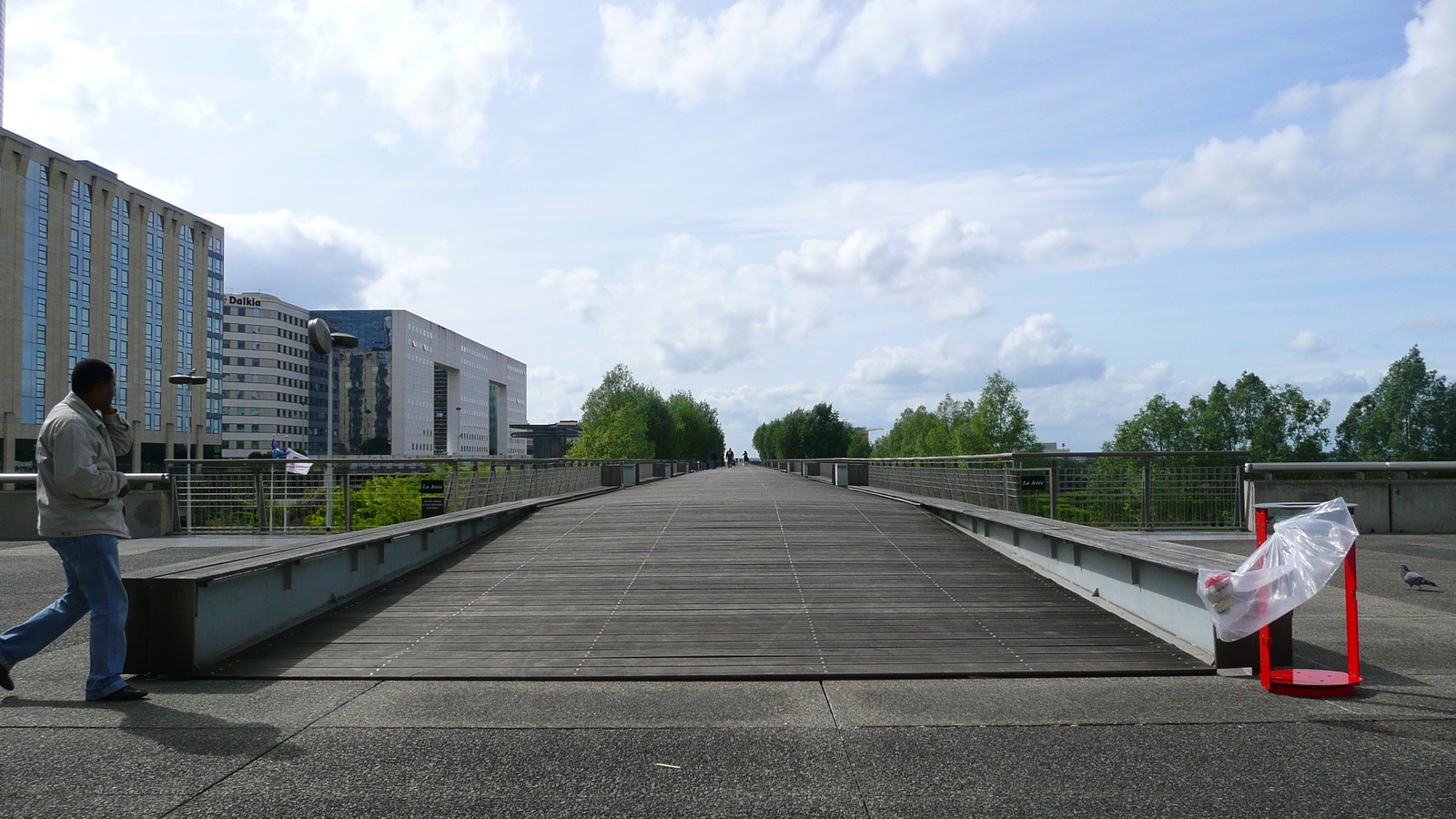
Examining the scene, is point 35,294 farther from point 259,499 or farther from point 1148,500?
point 1148,500

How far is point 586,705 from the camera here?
5535 mm

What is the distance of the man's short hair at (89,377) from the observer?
18.5ft

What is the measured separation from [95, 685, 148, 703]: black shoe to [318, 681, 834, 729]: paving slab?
4.39ft

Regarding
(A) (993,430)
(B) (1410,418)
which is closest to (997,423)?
(A) (993,430)

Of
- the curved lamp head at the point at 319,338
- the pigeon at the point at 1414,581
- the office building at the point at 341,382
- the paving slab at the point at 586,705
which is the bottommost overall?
the paving slab at the point at 586,705

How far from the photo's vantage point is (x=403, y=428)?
148625 millimetres

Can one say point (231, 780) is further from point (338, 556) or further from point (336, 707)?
point (338, 556)

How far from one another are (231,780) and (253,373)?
476 ft

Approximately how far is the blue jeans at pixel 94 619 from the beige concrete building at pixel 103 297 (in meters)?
71.2

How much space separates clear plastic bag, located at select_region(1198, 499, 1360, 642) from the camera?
17.3ft

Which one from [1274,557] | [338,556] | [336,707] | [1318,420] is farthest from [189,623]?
[1318,420]

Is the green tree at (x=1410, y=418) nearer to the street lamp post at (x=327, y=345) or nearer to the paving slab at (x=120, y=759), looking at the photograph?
the street lamp post at (x=327, y=345)

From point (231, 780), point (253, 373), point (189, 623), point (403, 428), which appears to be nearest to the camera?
point (231, 780)

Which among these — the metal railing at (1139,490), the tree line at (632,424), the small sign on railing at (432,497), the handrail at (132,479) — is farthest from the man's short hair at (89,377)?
the tree line at (632,424)
